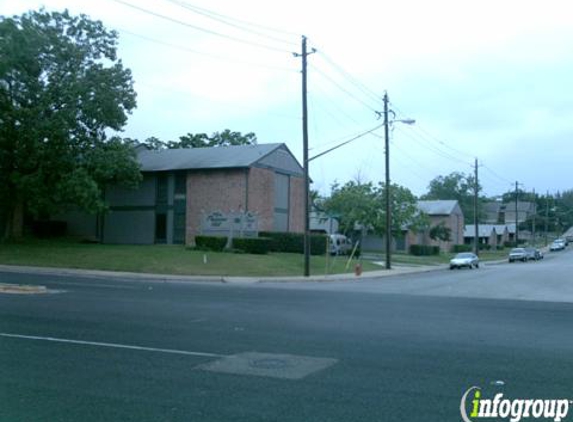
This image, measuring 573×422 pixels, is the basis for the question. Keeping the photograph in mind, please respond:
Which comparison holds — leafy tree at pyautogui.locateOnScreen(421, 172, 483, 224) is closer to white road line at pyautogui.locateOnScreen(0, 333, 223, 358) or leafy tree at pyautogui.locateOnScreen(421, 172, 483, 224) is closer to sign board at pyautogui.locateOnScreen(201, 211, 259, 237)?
sign board at pyautogui.locateOnScreen(201, 211, 259, 237)

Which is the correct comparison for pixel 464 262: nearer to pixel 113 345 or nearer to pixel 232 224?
pixel 232 224

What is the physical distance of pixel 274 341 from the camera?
1016 cm

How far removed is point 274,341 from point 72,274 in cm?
2059

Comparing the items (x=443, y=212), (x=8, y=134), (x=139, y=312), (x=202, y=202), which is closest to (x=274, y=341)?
(x=139, y=312)

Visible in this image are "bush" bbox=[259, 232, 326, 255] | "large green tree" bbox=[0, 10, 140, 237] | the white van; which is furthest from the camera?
the white van

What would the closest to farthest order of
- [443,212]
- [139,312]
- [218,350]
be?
[218,350] → [139,312] → [443,212]

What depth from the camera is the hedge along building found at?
4355 centimetres

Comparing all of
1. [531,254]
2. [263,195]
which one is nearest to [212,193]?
[263,195]

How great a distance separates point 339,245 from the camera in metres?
51.5

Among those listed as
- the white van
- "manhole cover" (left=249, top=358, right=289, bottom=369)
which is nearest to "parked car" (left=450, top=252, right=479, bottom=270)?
the white van

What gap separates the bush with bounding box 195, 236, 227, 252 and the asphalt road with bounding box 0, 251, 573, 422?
21.5 metres

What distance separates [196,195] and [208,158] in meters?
3.20

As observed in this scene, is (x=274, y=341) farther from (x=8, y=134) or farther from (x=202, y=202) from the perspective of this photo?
(x=202, y=202)

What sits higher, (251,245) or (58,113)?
(58,113)
